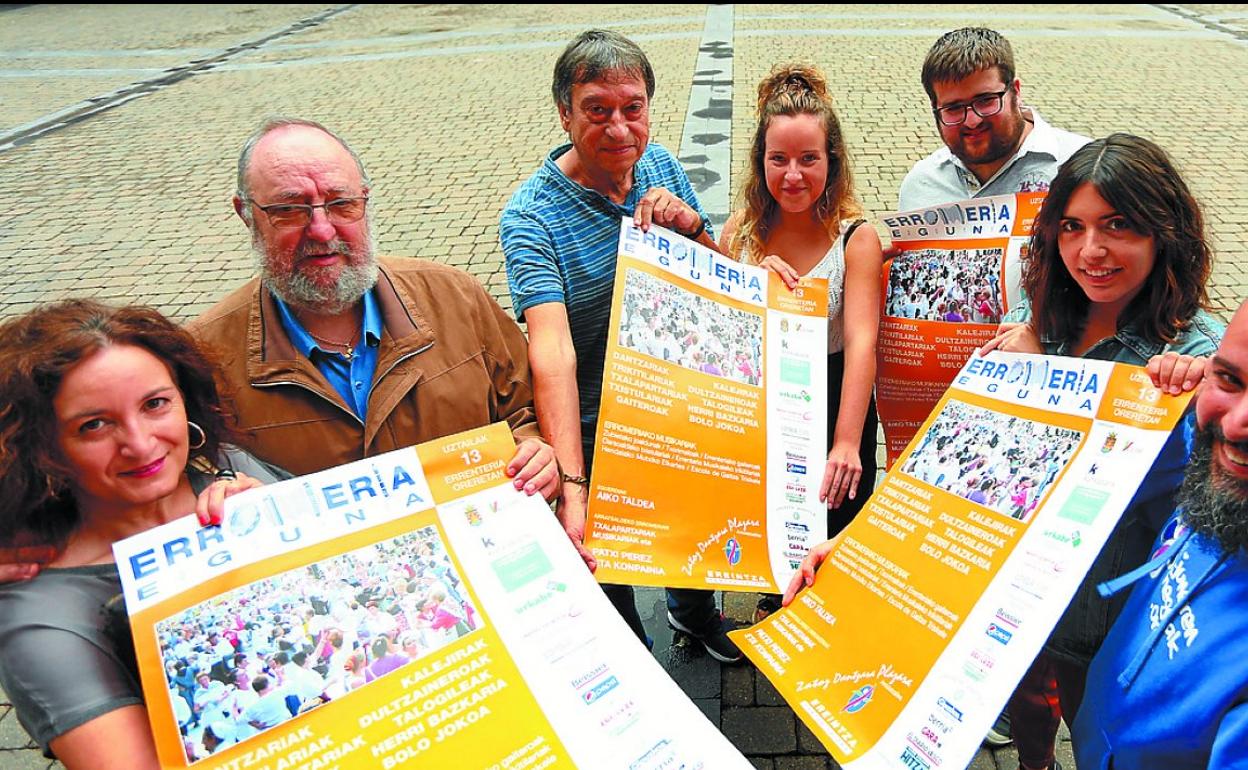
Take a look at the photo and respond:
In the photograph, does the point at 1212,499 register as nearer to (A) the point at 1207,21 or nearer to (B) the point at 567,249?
(B) the point at 567,249

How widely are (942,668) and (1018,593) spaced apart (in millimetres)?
191

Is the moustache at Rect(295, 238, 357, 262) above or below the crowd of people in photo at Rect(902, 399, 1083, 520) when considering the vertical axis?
above

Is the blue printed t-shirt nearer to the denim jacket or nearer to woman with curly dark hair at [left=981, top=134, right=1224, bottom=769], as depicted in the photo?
woman with curly dark hair at [left=981, top=134, right=1224, bottom=769]

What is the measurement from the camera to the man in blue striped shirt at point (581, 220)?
2.13 m

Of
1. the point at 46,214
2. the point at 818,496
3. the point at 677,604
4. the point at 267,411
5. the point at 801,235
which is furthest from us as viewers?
the point at 46,214

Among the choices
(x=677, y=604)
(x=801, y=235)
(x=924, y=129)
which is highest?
(x=801, y=235)

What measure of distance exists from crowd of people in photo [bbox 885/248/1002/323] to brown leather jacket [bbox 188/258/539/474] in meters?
1.14

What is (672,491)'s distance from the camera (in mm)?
1915

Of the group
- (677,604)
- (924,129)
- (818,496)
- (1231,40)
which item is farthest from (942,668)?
(1231,40)

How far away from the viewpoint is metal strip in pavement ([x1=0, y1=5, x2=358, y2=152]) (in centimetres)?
1045

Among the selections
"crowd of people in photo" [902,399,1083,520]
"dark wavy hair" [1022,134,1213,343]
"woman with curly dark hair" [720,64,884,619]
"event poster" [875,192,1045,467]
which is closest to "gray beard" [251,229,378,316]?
"woman with curly dark hair" [720,64,884,619]

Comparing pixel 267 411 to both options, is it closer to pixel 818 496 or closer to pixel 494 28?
pixel 818 496

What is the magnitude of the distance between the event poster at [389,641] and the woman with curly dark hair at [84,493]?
3.7 inches

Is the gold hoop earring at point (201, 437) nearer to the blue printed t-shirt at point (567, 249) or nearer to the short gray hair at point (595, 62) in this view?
the blue printed t-shirt at point (567, 249)
